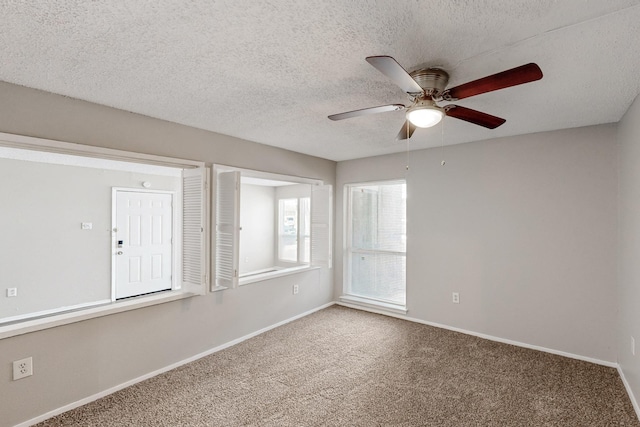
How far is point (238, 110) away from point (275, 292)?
Result: 7.65 feet

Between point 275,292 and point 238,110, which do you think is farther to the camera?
point 275,292

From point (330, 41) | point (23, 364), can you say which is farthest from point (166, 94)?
point (23, 364)

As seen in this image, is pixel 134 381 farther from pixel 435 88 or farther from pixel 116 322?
pixel 435 88

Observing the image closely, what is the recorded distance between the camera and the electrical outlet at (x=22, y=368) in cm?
207

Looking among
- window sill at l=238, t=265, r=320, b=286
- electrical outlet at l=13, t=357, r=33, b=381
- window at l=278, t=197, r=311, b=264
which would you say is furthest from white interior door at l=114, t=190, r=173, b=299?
electrical outlet at l=13, t=357, r=33, b=381

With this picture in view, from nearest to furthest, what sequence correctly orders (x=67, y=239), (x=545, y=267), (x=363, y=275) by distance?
(x=545, y=267) < (x=67, y=239) < (x=363, y=275)

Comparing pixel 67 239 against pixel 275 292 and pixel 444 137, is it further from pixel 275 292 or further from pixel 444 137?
pixel 444 137

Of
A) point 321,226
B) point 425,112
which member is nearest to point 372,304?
point 321,226

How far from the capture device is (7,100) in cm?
206

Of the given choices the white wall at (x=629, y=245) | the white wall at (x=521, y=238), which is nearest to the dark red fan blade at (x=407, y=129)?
the white wall at (x=629, y=245)

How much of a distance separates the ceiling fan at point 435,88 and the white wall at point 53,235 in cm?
438

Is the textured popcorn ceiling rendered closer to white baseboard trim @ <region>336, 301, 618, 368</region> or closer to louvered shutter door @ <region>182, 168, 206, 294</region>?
louvered shutter door @ <region>182, 168, 206, 294</region>

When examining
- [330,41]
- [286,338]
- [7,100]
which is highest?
[330,41]

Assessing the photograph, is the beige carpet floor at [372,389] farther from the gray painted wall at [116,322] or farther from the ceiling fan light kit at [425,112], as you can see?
the ceiling fan light kit at [425,112]
